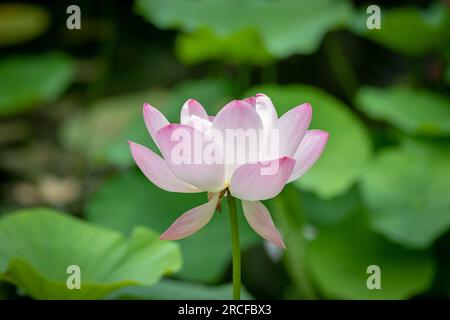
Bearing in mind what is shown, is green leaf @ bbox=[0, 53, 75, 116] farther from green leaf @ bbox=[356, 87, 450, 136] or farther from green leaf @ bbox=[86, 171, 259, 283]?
green leaf @ bbox=[356, 87, 450, 136]

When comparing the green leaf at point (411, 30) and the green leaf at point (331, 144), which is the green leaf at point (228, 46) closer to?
the green leaf at point (331, 144)

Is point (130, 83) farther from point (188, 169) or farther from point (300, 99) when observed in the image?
point (188, 169)

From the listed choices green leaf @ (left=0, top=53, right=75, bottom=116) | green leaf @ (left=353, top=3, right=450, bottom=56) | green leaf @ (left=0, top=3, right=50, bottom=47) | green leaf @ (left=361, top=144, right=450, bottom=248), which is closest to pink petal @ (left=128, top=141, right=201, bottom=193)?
green leaf @ (left=361, top=144, right=450, bottom=248)

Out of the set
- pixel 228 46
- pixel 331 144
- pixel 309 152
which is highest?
pixel 228 46

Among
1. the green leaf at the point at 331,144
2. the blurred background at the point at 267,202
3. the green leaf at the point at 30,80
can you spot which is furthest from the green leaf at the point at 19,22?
the green leaf at the point at 331,144

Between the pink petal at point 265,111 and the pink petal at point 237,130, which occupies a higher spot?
the pink petal at point 265,111

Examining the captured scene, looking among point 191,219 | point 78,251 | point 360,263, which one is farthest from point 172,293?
point 360,263

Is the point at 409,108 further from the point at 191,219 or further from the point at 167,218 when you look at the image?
the point at 191,219
